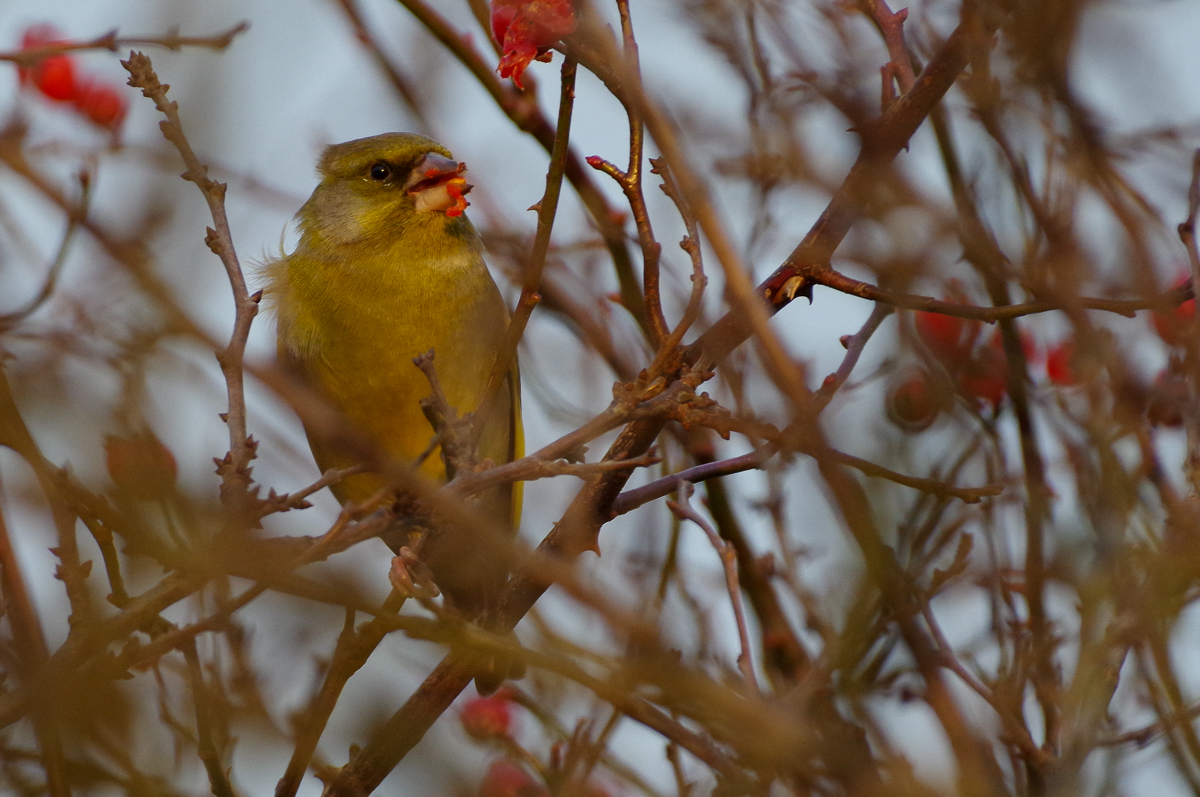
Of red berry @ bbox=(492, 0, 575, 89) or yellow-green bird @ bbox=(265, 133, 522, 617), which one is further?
yellow-green bird @ bbox=(265, 133, 522, 617)

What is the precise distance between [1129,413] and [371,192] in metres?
3.14

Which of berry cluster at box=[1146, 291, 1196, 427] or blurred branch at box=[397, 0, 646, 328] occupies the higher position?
blurred branch at box=[397, 0, 646, 328]

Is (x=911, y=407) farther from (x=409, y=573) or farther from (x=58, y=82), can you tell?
(x=58, y=82)

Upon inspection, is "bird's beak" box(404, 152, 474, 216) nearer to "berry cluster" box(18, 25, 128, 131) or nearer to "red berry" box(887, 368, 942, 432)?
"berry cluster" box(18, 25, 128, 131)

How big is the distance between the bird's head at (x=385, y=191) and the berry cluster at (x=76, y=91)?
1.00 m

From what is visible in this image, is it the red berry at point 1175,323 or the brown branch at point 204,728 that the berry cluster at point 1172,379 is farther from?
the brown branch at point 204,728

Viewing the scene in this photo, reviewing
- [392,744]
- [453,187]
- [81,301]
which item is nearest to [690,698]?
[392,744]

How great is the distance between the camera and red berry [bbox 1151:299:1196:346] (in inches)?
92.2

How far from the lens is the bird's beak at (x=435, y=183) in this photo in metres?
4.48

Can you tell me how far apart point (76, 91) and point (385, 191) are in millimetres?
1180

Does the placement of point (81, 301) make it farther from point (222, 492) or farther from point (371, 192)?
point (371, 192)

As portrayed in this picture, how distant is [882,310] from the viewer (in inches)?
109

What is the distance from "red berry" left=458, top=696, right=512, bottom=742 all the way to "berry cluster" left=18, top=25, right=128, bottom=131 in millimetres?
2142

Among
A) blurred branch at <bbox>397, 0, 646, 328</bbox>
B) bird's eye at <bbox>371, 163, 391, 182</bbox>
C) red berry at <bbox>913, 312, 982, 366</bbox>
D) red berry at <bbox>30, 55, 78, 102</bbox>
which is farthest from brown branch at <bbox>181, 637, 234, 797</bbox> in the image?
bird's eye at <bbox>371, 163, 391, 182</bbox>
